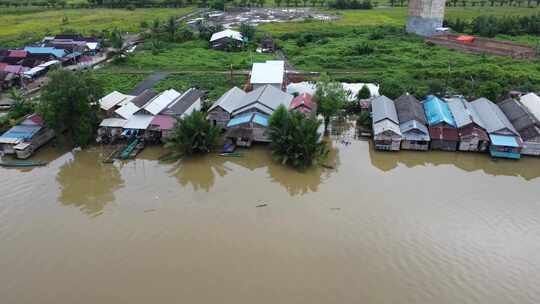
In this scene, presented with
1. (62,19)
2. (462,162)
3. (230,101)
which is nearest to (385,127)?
(462,162)

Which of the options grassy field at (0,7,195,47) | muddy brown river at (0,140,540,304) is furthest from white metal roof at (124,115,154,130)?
grassy field at (0,7,195,47)

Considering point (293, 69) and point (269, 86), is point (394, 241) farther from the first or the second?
point (293, 69)

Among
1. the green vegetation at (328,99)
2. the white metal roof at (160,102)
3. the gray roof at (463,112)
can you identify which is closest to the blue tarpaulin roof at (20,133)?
the white metal roof at (160,102)

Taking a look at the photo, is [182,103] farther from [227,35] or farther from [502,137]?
[227,35]

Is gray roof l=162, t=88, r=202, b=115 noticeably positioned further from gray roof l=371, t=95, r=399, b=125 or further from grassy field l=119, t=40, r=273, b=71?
gray roof l=371, t=95, r=399, b=125

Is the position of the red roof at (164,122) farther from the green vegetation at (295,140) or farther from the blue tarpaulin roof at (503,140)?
the blue tarpaulin roof at (503,140)

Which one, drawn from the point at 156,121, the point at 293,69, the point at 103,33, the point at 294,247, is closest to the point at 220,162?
the point at 156,121
